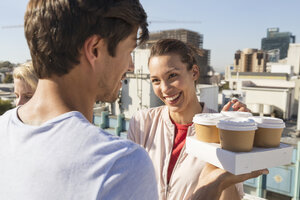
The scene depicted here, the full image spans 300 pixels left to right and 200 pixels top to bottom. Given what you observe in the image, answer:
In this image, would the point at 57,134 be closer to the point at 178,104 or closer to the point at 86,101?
the point at 86,101

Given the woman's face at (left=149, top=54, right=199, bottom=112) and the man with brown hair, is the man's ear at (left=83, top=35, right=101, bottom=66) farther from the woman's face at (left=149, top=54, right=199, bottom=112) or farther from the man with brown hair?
the woman's face at (left=149, top=54, right=199, bottom=112)

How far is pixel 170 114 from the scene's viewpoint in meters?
2.65

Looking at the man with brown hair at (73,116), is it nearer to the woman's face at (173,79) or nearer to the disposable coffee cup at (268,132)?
the disposable coffee cup at (268,132)

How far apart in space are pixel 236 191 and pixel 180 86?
3.64 ft

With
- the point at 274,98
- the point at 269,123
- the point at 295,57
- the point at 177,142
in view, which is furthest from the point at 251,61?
the point at 269,123

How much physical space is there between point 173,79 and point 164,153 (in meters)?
0.76

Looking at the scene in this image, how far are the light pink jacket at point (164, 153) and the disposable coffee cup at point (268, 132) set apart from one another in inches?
21.0

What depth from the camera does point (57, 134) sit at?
0.91 m

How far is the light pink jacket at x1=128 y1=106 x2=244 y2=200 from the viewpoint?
2109mm

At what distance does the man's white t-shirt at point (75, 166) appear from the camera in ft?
2.74

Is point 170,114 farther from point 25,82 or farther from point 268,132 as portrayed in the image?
point 25,82

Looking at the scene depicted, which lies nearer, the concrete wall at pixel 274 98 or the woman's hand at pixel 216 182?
the woman's hand at pixel 216 182

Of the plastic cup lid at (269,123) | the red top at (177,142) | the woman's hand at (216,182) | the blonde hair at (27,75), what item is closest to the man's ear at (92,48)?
the woman's hand at (216,182)

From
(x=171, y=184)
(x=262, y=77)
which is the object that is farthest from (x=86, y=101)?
(x=262, y=77)
